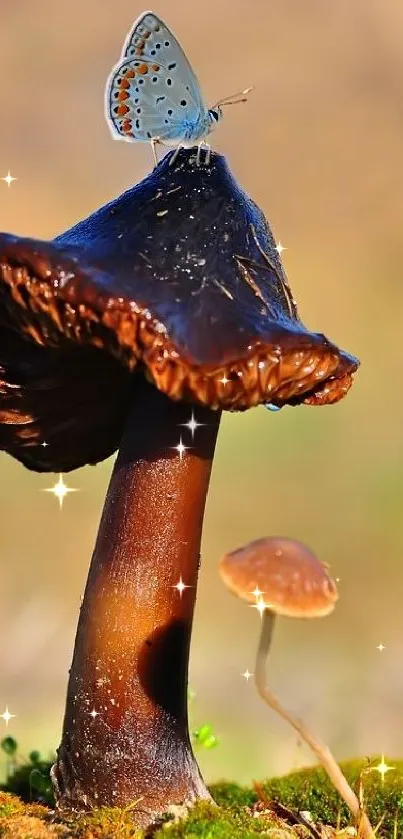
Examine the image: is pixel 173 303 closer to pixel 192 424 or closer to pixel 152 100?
pixel 192 424

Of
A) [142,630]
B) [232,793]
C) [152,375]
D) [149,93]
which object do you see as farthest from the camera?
[232,793]

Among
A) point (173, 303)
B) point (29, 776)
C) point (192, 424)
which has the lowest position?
point (29, 776)

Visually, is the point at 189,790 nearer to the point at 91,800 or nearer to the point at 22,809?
the point at 91,800

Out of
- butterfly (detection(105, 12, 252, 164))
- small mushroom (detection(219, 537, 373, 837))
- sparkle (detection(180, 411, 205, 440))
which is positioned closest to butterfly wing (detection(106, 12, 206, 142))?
butterfly (detection(105, 12, 252, 164))

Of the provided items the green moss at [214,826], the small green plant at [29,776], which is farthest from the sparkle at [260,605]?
the small green plant at [29,776]

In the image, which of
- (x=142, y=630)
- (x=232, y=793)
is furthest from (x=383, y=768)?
(x=142, y=630)

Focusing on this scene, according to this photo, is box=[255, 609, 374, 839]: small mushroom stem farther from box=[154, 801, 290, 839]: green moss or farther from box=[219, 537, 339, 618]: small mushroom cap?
box=[154, 801, 290, 839]: green moss

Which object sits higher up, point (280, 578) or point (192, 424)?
point (192, 424)
